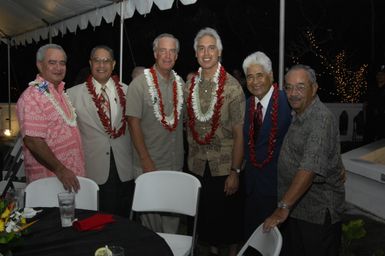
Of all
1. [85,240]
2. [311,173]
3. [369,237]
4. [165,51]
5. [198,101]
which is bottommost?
[369,237]

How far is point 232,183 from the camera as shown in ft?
9.99

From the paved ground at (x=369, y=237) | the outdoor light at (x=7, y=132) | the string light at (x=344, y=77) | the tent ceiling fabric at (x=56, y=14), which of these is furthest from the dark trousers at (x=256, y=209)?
the string light at (x=344, y=77)

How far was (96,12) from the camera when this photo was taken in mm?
6797

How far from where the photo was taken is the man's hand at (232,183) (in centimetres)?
304

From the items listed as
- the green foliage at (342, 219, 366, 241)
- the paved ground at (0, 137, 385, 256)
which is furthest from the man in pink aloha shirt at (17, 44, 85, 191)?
the paved ground at (0, 137, 385, 256)

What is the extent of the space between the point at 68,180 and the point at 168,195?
672mm

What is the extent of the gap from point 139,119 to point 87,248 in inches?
59.3

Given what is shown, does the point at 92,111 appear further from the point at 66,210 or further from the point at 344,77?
the point at 344,77

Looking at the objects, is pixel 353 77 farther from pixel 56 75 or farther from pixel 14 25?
pixel 56 75

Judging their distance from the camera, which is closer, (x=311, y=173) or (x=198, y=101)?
(x=311, y=173)

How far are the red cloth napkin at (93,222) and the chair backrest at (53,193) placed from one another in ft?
1.74

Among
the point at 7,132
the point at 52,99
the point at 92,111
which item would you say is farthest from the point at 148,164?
the point at 7,132

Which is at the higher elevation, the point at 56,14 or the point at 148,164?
the point at 56,14

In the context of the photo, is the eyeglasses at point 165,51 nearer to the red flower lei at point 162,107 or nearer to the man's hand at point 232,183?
the red flower lei at point 162,107
